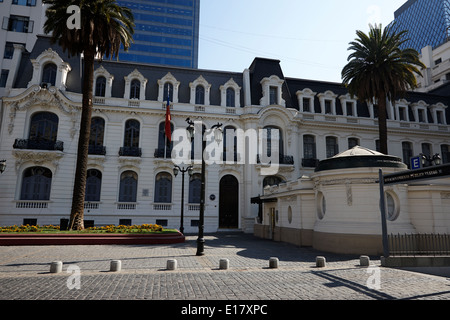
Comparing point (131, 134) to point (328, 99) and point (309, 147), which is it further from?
point (328, 99)

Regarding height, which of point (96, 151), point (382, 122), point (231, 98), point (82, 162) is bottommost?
point (82, 162)

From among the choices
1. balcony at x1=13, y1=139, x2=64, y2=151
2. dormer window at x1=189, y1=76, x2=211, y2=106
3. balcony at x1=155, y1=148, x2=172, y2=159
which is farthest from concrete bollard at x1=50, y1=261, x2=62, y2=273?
dormer window at x1=189, y1=76, x2=211, y2=106

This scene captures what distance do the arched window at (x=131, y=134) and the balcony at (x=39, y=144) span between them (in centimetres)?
571

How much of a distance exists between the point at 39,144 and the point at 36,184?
3.65 metres

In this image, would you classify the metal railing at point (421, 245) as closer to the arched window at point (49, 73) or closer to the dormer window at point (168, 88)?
the dormer window at point (168, 88)

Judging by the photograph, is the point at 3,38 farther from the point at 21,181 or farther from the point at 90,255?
the point at 90,255

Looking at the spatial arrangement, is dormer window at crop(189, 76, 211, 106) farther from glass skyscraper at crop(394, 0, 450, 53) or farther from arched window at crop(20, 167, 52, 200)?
glass skyscraper at crop(394, 0, 450, 53)

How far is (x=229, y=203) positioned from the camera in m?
29.0

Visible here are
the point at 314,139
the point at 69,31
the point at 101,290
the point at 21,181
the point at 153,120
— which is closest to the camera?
the point at 101,290

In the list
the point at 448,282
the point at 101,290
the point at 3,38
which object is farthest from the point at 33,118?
the point at 448,282

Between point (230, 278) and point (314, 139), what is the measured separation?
26.0 meters

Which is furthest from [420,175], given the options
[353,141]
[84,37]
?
[353,141]

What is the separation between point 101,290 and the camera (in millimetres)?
7469

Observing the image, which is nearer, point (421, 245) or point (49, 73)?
point (421, 245)
